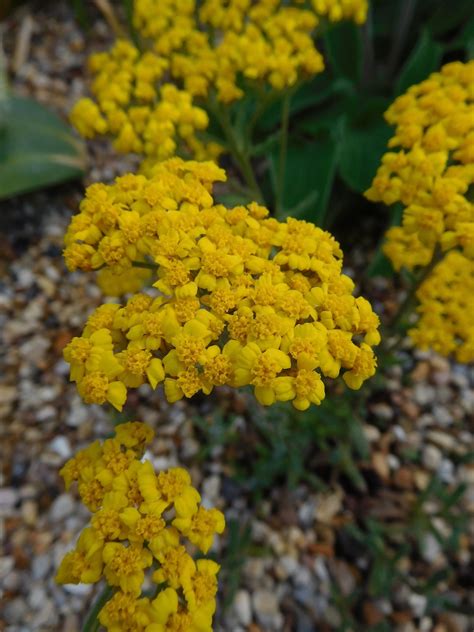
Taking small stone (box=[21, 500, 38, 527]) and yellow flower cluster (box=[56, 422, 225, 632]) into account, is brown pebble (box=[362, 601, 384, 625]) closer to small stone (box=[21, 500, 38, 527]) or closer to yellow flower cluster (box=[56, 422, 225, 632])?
yellow flower cluster (box=[56, 422, 225, 632])

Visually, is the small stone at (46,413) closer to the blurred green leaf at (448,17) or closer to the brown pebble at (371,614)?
the brown pebble at (371,614)

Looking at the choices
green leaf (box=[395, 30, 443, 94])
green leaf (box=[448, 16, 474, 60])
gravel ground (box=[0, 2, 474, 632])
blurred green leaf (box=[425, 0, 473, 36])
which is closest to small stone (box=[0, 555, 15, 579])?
gravel ground (box=[0, 2, 474, 632])

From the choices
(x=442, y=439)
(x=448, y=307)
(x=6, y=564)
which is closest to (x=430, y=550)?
(x=442, y=439)

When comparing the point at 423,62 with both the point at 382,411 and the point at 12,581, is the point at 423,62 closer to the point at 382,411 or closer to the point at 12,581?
the point at 382,411

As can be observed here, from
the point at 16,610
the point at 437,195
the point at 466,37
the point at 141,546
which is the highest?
the point at 466,37

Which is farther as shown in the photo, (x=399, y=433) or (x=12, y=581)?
(x=399, y=433)

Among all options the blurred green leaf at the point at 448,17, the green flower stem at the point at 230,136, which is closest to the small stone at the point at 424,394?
the green flower stem at the point at 230,136
